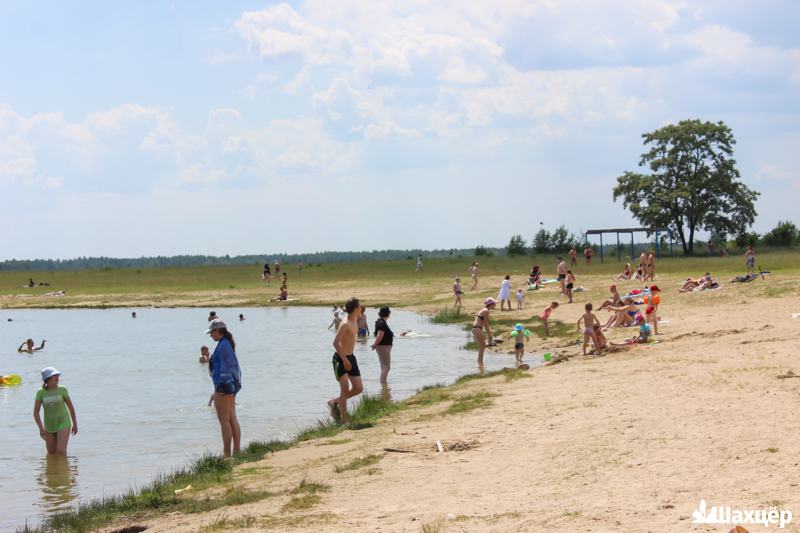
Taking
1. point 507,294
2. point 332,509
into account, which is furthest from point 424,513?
point 507,294

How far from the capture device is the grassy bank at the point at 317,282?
4459cm

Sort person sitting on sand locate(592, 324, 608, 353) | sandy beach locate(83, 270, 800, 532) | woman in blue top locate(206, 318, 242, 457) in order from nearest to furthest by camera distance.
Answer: sandy beach locate(83, 270, 800, 532), woman in blue top locate(206, 318, 242, 457), person sitting on sand locate(592, 324, 608, 353)

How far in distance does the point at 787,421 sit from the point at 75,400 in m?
15.0

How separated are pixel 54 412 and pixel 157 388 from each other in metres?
8.42

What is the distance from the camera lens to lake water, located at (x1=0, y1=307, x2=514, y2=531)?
39.4 feet

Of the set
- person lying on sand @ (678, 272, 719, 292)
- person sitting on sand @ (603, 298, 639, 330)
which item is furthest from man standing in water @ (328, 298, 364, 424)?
person lying on sand @ (678, 272, 719, 292)

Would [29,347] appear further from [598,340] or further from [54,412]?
[598,340]

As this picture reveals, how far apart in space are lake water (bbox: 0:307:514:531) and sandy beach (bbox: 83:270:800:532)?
2497 millimetres

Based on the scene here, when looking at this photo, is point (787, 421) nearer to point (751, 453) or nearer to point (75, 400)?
point (751, 453)

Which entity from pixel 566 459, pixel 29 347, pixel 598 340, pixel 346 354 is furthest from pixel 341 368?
pixel 29 347

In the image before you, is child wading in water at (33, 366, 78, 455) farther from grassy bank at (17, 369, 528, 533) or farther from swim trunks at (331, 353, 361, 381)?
swim trunks at (331, 353, 361, 381)

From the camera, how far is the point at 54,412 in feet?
39.7

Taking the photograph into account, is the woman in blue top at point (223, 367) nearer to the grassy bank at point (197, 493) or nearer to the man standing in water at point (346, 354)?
the grassy bank at point (197, 493)

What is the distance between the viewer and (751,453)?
25.3ft
